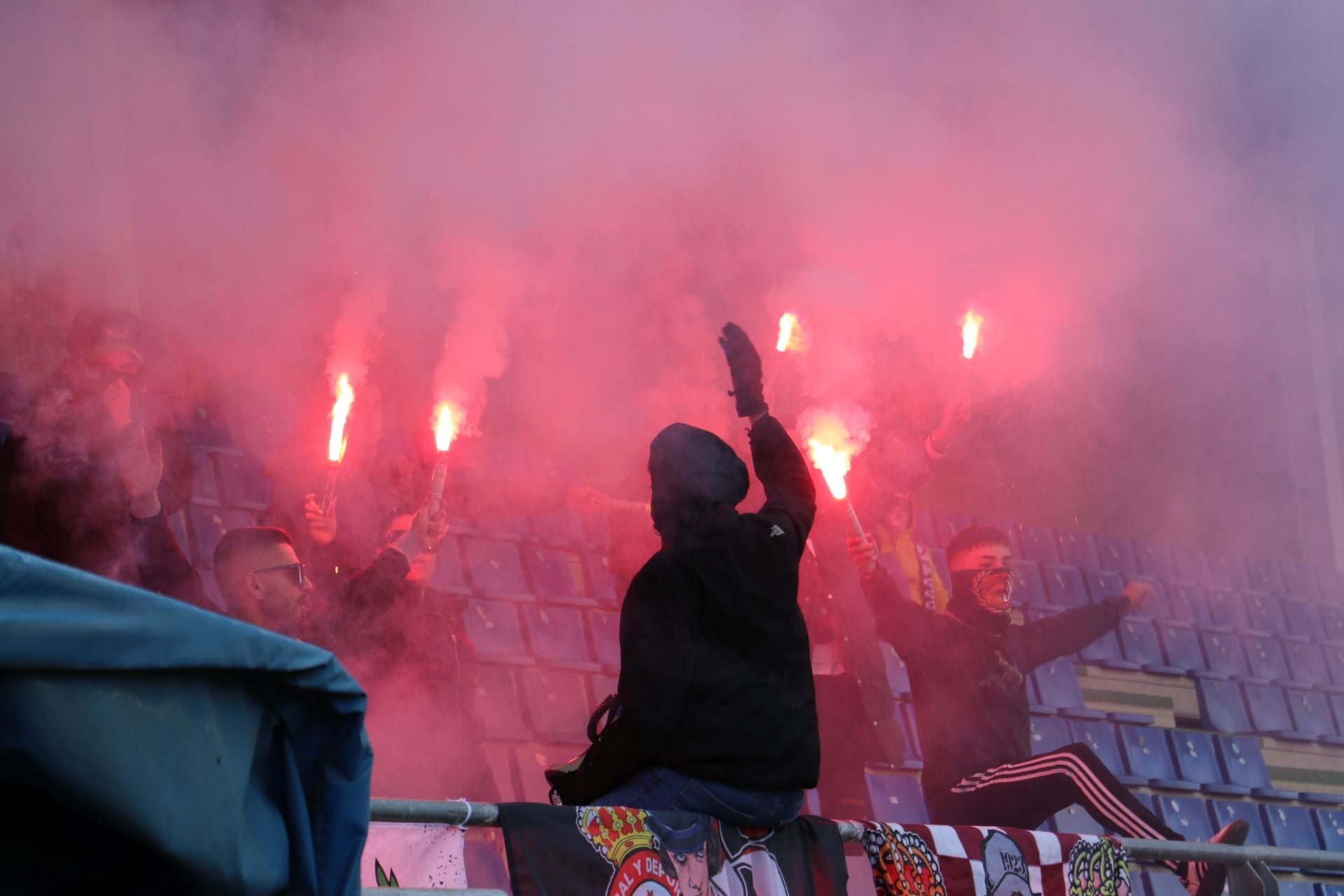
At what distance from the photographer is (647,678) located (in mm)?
1947

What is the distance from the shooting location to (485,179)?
436cm

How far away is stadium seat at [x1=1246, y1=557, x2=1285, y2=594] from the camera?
6891 mm

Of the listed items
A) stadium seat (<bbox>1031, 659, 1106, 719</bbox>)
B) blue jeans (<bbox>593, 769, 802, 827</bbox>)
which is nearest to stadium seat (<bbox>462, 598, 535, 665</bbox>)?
blue jeans (<bbox>593, 769, 802, 827</bbox>)

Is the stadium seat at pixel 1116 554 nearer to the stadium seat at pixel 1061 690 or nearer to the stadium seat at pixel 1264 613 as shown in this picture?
the stadium seat at pixel 1264 613

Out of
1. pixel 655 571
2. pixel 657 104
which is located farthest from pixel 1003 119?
pixel 655 571

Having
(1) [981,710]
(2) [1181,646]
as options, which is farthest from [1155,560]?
(1) [981,710]

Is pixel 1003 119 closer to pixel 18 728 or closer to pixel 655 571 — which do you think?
pixel 655 571

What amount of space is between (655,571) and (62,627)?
4.31 ft

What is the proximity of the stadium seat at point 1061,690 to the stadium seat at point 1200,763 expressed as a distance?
446mm

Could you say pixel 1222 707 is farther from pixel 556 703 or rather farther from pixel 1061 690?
pixel 556 703

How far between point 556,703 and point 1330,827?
3995 millimetres

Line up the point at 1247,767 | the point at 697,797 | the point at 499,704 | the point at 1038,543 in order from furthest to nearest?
the point at 1038,543
the point at 1247,767
the point at 499,704
the point at 697,797

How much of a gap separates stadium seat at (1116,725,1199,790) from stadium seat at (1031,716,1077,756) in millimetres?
343

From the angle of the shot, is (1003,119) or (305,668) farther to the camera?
(1003,119)
